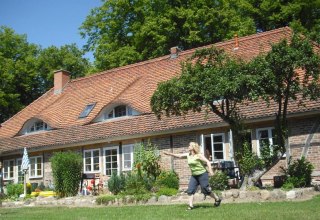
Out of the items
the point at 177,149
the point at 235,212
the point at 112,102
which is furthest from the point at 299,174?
the point at 112,102

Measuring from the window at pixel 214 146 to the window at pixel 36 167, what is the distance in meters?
10.2

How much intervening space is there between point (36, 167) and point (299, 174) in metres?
15.4

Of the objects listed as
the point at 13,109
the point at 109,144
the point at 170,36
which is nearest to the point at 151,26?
the point at 170,36

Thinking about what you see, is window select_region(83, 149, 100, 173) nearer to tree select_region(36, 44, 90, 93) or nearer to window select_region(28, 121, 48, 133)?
window select_region(28, 121, 48, 133)

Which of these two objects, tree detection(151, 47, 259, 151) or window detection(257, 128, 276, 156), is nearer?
tree detection(151, 47, 259, 151)

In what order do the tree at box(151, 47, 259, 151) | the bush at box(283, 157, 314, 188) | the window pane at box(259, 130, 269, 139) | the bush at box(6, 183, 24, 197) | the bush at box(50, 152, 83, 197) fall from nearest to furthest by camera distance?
the tree at box(151, 47, 259, 151) < the bush at box(283, 157, 314, 188) < the window pane at box(259, 130, 269, 139) < the bush at box(50, 152, 83, 197) < the bush at box(6, 183, 24, 197)

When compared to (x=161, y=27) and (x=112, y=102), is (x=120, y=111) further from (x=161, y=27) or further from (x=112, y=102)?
(x=161, y=27)

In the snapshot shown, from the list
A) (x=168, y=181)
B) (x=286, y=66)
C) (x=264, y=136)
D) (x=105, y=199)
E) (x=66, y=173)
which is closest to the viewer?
(x=286, y=66)

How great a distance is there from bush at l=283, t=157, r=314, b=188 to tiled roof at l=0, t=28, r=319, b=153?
10.0ft

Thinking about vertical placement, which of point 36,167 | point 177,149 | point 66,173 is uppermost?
point 177,149

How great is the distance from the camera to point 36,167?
25.0 meters

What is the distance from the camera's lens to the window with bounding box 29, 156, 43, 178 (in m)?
24.8

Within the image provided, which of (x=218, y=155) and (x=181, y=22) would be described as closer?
(x=218, y=155)

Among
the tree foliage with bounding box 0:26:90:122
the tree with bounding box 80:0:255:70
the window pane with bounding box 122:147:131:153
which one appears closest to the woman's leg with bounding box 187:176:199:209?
the window pane with bounding box 122:147:131:153
